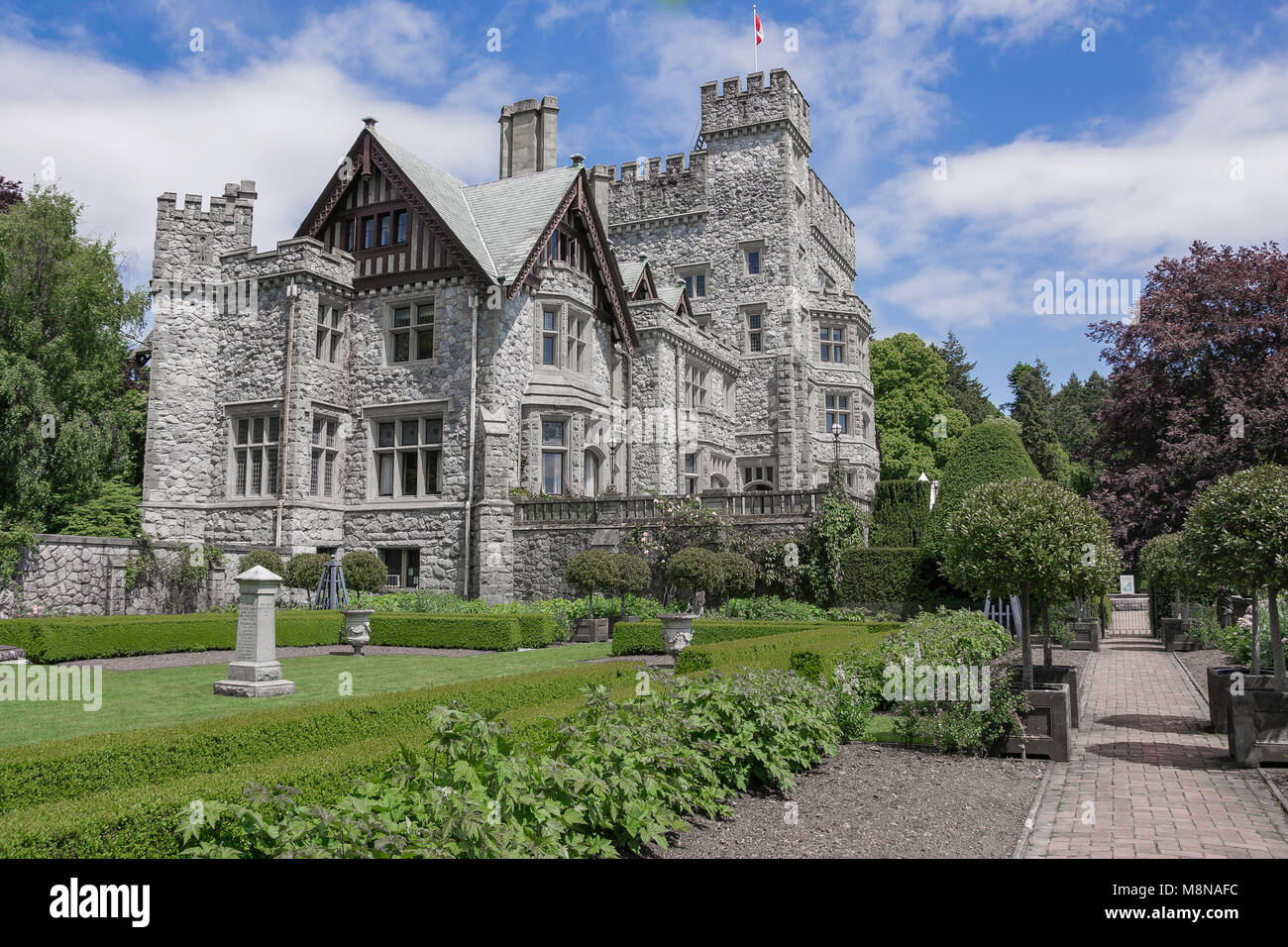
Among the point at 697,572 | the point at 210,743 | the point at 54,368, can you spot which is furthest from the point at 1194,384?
the point at 54,368

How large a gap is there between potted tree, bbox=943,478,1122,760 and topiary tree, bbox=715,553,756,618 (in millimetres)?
11184

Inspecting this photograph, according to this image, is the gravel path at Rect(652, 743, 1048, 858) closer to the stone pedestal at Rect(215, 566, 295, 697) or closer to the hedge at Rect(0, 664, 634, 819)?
the hedge at Rect(0, 664, 634, 819)

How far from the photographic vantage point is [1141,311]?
34.0 m

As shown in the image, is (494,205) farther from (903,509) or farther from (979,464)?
(979,464)

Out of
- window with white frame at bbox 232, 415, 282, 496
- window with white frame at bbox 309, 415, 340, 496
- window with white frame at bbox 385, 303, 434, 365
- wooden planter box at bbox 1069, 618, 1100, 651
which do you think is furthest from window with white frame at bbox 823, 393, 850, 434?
window with white frame at bbox 232, 415, 282, 496

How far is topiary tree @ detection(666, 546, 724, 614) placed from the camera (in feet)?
73.1

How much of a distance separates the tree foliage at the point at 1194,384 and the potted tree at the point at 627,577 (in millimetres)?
18854

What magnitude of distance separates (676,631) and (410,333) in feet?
47.2

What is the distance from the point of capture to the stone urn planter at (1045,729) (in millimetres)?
9820

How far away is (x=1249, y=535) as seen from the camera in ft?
33.4

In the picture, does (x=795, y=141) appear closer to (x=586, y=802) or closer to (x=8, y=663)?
(x=8, y=663)

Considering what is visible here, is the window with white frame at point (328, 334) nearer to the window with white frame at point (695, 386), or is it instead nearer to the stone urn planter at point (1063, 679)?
the window with white frame at point (695, 386)

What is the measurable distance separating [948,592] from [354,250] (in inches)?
788
